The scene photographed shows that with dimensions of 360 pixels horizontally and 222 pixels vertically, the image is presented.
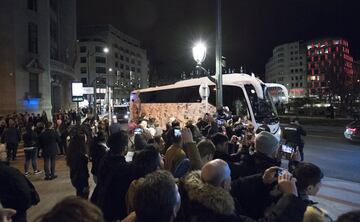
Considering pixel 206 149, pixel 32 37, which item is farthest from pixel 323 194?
pixel 32 37

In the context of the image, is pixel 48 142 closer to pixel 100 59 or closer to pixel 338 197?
pixel 338 197

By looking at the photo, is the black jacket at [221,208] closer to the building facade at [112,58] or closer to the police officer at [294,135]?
the police officer at [294,135]

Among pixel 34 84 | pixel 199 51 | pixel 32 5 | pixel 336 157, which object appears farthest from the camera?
pixel 32 5

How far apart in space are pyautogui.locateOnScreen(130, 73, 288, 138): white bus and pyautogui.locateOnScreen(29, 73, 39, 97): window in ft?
42.7

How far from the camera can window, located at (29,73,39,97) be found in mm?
37934

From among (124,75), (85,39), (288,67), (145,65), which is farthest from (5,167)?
(288,67)

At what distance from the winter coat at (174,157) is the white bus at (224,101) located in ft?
40.4

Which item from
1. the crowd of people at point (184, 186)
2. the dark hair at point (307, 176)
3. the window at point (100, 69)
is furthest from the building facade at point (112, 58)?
the dark hair at point (307, 176)

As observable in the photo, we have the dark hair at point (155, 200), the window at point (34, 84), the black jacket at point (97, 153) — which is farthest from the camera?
the window at point (34, 84)

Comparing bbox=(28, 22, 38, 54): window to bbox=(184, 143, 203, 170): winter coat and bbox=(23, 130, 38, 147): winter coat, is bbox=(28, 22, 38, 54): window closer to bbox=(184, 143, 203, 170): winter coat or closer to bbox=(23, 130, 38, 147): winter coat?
bbox=(23, 130, 38, 147): winter coat

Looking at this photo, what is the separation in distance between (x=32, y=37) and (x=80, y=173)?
35.3 metres

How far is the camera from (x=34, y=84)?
38688 millimetres

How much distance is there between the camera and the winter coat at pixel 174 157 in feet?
17.7

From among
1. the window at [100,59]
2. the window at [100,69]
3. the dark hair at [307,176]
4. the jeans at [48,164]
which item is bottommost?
the jeans at [48,164]
